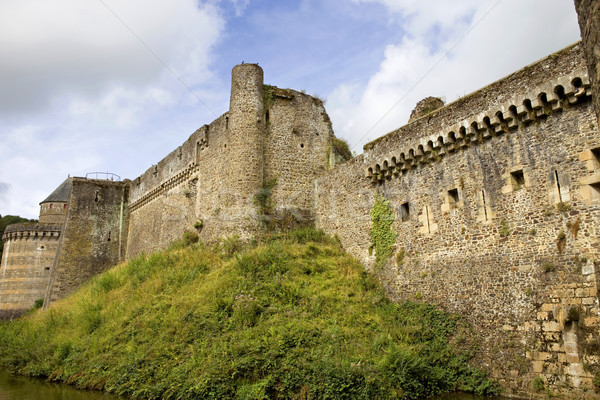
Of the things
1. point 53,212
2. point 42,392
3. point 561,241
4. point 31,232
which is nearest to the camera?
point 561,241

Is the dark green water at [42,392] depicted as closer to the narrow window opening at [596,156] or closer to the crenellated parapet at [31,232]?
the narrow window opening at [596,156]

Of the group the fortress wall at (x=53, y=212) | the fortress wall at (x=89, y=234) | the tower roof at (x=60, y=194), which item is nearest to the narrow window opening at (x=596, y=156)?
the fortress wall at (x=89, y=234)

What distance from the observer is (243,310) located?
43.1 ft

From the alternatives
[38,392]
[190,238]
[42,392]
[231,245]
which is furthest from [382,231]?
[38,392]

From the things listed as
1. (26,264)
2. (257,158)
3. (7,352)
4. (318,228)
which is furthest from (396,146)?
(26,264)

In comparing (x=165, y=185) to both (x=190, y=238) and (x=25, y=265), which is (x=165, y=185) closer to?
(x=190, y=238)

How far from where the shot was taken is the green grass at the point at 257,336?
10578 millimetres

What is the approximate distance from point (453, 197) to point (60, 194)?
37.5 meters

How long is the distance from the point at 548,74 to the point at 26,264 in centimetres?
3643

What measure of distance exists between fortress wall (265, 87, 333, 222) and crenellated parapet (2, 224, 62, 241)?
24.4 metres

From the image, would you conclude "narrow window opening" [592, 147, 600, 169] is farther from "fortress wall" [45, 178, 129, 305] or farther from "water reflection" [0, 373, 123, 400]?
"fortress wall" [45, 178, 129, 305]

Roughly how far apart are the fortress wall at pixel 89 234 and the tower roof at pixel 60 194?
1070 cm

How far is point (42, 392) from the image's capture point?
1348cm

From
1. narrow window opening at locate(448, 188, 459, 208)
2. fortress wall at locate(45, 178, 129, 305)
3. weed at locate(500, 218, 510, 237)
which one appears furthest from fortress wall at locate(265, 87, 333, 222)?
fortress wall at locate(45, 178, 129, 305)
